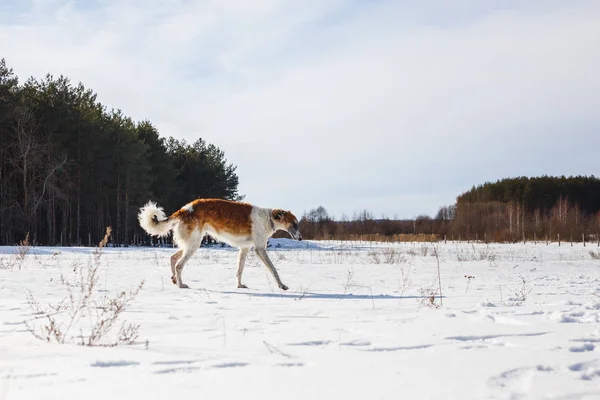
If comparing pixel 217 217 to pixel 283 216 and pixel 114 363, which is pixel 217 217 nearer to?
pixel 283 216

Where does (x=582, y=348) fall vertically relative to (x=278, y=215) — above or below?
below

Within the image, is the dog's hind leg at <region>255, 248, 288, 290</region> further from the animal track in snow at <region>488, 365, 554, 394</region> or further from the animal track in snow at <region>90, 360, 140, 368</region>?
the animal track in snow at <region>488, 365, 554, 394</region>

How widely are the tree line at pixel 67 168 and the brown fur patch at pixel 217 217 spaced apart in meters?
24.9

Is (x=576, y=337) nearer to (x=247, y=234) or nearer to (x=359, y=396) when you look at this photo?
(x=359, y=396)

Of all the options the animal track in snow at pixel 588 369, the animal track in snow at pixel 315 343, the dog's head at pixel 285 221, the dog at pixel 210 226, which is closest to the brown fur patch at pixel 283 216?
the dog's head at pixel 285 221

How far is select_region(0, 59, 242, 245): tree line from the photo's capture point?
32.7 metres

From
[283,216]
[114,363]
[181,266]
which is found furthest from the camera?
[283,216]

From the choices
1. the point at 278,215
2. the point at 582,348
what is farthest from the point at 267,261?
the point at 582,348

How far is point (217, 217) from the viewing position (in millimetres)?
9516

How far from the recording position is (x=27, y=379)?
2748 millimetres

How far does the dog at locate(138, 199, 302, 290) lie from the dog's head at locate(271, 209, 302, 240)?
37 centimetres

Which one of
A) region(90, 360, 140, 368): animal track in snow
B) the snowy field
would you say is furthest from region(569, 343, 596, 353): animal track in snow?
region(90, 360, 140, 368): animal track in snow

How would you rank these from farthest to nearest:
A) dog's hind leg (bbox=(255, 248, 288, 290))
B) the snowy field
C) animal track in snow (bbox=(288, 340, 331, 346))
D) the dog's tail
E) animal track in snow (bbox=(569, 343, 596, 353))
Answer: the dog's tail
dog's hind leg (bbox=(255, 248, 288, 290))
animal track in snow (bbox=(288, 340, 331, 346))
animal track in snow (bbox=(569, 343, 596, 353))
the snowy field

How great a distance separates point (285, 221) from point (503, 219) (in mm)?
60737
